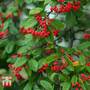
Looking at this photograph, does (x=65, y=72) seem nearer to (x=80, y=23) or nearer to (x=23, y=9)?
(x=80, y=23)

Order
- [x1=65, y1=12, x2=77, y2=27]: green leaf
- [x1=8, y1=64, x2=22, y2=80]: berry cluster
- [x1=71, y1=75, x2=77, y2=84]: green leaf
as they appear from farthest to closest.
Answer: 1. [x1=65, y1=12, x2=77, y2=27]: green leaf
2. [x1=8, y1=64, x2=22, y2=80]: berry cluster
3. [x1=71, y1=75, x2=77, y2=84]: green leaf

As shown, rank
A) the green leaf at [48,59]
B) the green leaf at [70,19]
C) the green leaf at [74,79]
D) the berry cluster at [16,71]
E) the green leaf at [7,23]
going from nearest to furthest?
the green leaf at [74,79]
the green leaf at [48,59]
the berry cluster at [16,71]
the green leaf at [70,19]
the green leaf at [7,23]

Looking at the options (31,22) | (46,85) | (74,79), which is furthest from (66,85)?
(31,22)

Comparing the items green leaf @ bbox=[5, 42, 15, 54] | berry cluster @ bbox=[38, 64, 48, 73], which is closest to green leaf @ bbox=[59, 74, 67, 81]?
berry cluster @ bbox=[38, 64, 48, 73]

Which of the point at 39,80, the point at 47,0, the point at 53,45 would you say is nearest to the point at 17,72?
the point at 39,80

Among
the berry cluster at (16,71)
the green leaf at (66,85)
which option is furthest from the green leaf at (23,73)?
the green leaf at (66,85)

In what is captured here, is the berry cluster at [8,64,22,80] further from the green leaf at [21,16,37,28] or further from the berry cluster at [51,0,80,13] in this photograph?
the berry cluster at [51,0,80,13]

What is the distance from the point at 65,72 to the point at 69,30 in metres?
0.63

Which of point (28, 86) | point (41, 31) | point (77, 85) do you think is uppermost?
point (41, 31)

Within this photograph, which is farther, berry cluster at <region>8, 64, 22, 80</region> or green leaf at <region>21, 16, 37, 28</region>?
berry cluster at <region>8, 64, 22, 80</region>

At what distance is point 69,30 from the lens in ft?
8.89

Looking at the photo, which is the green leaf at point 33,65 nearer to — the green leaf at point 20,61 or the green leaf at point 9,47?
the green leaf at point 20,61

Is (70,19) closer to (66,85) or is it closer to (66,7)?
(66,7)

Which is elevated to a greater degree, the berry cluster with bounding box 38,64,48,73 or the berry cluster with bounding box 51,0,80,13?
the berry cluster with bounding box 51,0,80,13
